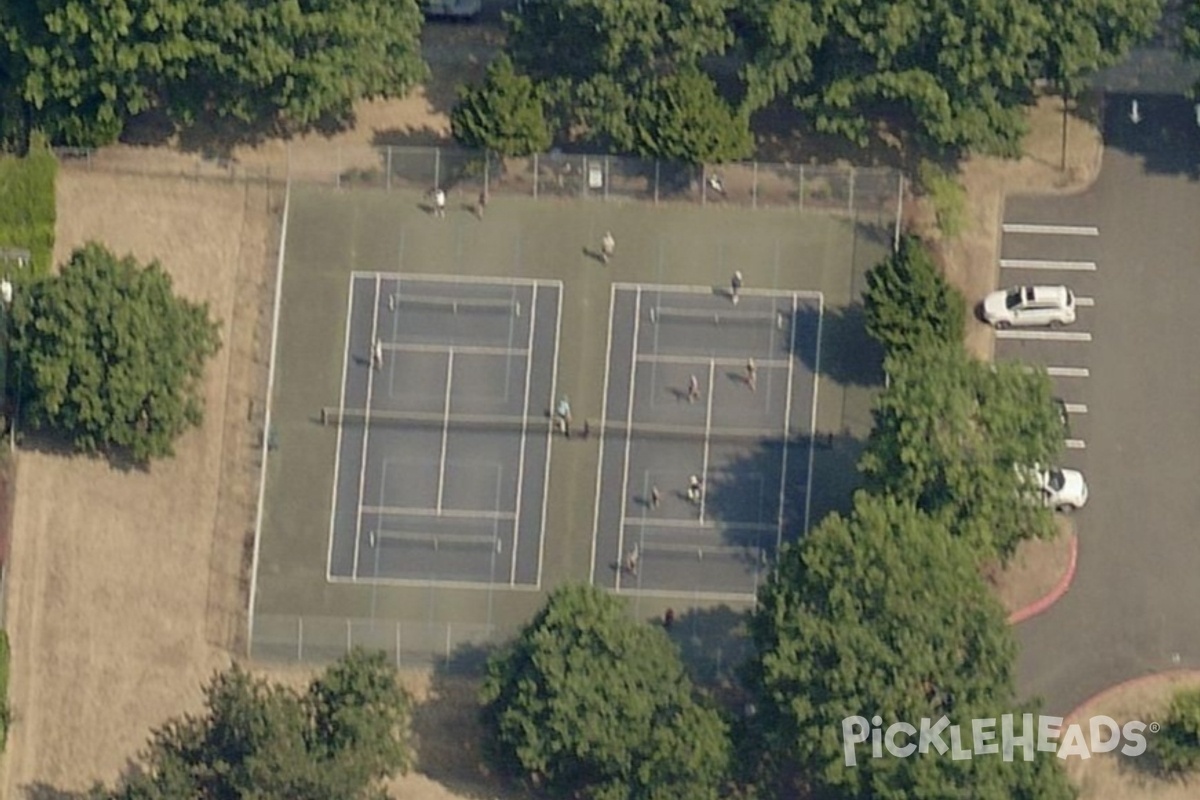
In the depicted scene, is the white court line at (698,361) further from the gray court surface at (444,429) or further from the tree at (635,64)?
the tree at (635,64)

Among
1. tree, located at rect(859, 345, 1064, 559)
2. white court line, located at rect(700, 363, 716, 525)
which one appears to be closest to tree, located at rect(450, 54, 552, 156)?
white court line, located at rect(700, 363, 716, 525)

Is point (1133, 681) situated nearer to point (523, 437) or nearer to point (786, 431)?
point (786, 431)

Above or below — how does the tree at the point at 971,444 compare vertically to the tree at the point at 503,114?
below

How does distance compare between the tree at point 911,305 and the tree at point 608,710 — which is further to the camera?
the tree at point 911,305

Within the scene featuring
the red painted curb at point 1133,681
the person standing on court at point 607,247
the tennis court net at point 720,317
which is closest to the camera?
the red painted curb at point 1133,681

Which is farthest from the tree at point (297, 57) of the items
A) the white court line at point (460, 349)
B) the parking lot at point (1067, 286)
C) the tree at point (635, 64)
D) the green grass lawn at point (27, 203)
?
the parking lot at point (1067, 286)

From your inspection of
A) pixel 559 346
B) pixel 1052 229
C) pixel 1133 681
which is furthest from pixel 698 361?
pixel 1133 681
